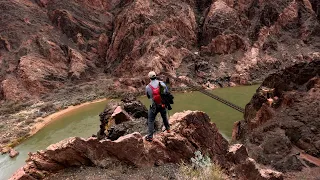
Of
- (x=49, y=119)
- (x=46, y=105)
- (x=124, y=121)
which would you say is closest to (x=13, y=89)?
(x=46, y=105)

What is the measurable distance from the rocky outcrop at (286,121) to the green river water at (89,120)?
419cm

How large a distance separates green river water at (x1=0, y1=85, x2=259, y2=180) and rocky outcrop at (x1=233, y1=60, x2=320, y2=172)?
Result: 4.19 m

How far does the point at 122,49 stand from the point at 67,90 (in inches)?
554

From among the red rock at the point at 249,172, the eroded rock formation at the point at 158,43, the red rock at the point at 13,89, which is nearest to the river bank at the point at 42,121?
the eroded rock formation at the point at 158,43

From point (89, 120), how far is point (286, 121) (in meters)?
22.3

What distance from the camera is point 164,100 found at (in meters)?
8.17

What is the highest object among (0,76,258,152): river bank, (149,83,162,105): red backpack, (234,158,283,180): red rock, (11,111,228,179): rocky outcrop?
(149,83,162,105): red backpack

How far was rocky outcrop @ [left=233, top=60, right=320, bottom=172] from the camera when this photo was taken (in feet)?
41.4

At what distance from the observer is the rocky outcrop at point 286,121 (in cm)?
1261

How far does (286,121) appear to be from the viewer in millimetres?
15266

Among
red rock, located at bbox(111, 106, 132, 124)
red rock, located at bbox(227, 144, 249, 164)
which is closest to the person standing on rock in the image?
red rock, located at bbox(227, 144, 249, 164)

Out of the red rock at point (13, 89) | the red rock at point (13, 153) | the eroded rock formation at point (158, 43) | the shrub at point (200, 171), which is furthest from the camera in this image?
the eroded rock formation at point (158, 43)

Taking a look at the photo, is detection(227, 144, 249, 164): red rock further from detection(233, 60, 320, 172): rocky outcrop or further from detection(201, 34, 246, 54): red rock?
detection(201, 34, 246, 54): red rock

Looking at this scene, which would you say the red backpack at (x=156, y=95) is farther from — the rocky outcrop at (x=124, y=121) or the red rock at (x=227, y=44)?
the red rock at (x=227, y=44)
